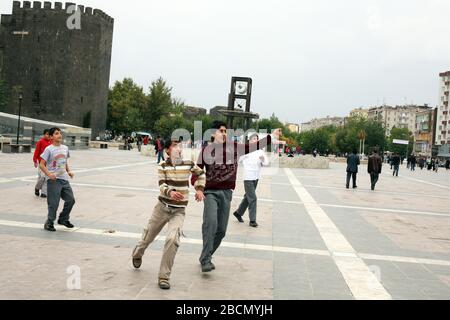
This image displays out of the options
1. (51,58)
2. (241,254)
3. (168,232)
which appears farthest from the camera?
(51,58)

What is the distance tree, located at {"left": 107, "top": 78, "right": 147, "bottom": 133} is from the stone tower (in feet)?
20.7

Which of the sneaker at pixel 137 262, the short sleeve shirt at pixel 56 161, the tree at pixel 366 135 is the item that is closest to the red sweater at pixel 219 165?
the sneaker at pixel 137 262

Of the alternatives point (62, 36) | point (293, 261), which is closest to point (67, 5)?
point (62, 36)

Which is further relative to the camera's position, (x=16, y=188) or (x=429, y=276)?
(x=16, y=188)

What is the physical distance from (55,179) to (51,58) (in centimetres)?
5652

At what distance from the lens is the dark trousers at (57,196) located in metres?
7.32

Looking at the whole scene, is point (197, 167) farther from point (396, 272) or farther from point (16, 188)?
point (16, 188)

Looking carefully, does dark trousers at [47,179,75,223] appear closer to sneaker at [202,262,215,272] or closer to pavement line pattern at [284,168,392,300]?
sneaker at [202,262,215,272]

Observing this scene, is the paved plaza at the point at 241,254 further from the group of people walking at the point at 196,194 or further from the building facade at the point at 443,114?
the building facade at the point at 443,114

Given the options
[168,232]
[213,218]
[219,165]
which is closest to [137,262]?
[168,232]

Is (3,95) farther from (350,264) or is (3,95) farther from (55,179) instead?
(350,264)

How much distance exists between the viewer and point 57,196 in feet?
24.2

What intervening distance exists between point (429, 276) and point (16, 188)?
9718mm
